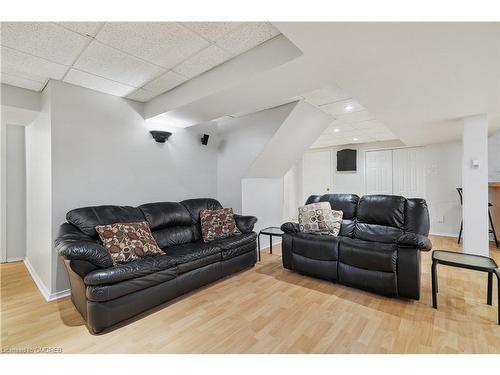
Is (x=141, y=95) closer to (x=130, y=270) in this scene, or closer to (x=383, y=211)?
(x=130, y=270)

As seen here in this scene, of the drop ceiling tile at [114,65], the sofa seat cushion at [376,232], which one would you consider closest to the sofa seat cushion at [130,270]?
the drop ceiling tile at [114,65]

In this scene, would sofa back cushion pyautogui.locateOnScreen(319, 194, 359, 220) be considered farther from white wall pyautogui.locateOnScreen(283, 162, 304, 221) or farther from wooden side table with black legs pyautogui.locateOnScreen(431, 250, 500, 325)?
white wall pyautogui.locateOnScreen(283, 162, 304, 221)

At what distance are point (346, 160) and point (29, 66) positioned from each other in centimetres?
671

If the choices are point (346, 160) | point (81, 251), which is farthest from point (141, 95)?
point (346, 160)

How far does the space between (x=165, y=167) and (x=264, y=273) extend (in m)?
2.19

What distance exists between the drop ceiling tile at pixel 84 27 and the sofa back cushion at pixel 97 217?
1744mm

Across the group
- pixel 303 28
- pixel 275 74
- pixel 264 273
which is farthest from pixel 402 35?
pixel 264 273

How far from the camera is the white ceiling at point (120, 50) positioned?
178 cm

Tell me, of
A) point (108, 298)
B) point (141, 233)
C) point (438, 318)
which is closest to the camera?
point (108, 298)

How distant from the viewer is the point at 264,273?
3.23 metres

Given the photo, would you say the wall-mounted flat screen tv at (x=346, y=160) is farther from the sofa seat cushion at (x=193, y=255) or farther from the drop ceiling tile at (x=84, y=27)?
the drop ceiling tile at (x=84, y=27)

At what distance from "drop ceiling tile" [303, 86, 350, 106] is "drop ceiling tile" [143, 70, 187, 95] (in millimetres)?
1609

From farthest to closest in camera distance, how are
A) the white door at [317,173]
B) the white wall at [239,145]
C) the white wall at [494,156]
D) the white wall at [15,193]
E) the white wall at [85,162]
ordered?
Result: the white door at [317,173], the white wall at [494,156], the white wall at [15,193], the white wall at [239,145], the white wall at [85,162]
